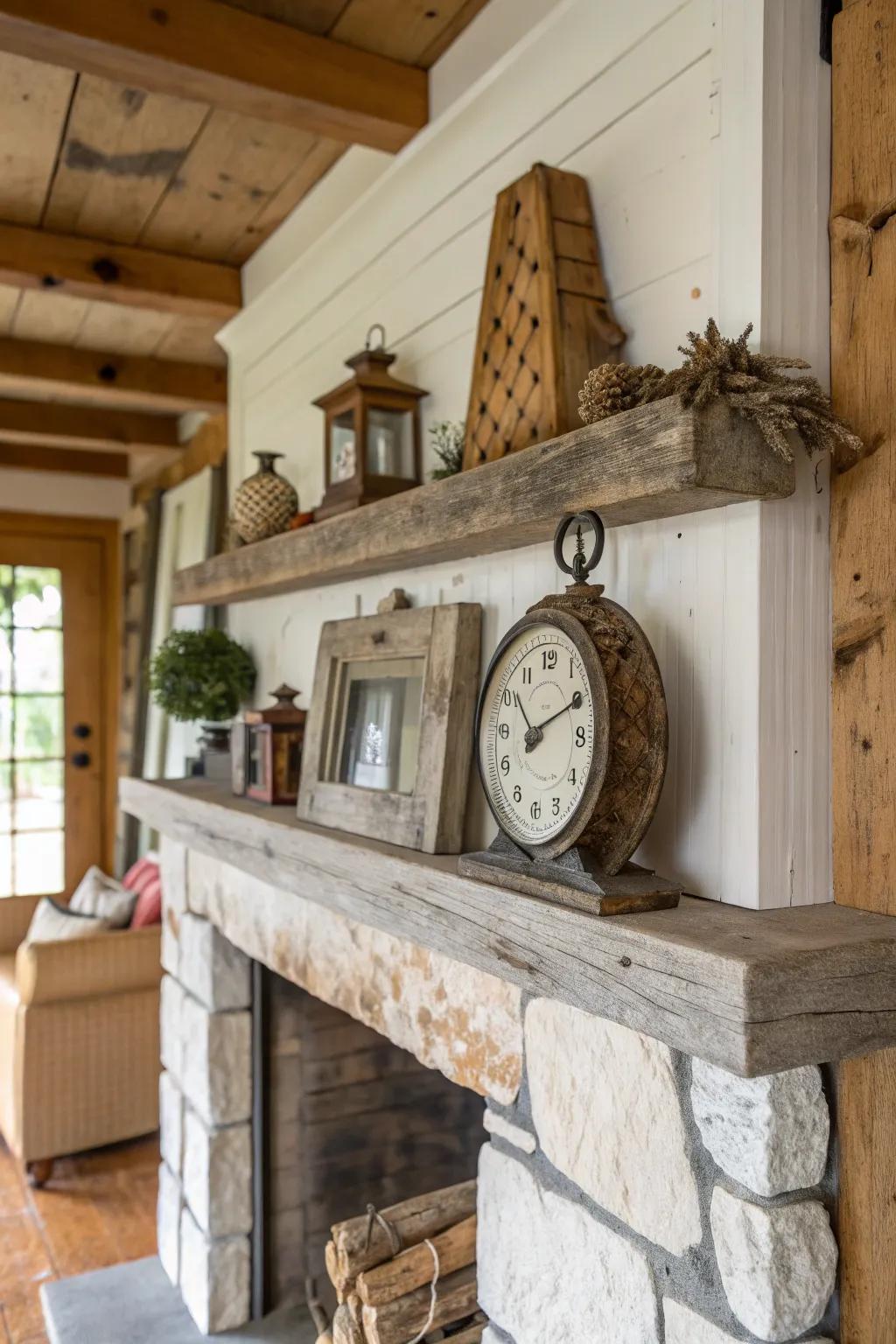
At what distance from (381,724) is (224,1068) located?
975mm

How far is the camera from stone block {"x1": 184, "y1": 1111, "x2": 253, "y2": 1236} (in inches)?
85.2

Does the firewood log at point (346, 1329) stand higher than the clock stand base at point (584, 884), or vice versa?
the clock stand base at point (584, 884)

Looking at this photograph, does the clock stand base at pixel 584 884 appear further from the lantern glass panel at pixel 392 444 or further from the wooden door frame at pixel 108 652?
the wooden door frame at pixel 108 652

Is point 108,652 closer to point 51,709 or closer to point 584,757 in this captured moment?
point 51,709

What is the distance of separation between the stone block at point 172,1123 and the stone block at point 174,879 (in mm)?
353

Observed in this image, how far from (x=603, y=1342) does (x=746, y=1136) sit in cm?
37

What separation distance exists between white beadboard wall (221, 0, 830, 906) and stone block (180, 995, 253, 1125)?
1002mm

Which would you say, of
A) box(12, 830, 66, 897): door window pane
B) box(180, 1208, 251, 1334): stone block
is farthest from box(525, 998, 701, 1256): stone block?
box(12, 830, 66, 897): door window pane

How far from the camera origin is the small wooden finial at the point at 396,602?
1.70 metres

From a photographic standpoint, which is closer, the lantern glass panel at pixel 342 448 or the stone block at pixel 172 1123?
the lantern glass panel at pixel 342 448

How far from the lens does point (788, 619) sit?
106 centimetres

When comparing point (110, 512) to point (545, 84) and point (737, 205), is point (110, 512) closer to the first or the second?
point (545, 84)

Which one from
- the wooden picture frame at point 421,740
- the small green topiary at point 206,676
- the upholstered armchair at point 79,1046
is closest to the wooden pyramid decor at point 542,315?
the wooden picture frame at point 421,740

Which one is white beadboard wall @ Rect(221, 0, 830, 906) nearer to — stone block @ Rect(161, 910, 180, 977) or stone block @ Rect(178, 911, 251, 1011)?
stone block @ Rect(178, 911, 251, 1011)
